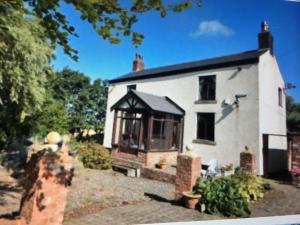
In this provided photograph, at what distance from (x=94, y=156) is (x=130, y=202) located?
0.64 metres

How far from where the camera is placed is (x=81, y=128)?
95.0 inches

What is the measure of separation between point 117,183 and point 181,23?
1.93 metres

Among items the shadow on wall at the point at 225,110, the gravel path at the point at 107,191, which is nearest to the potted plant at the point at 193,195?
the gravel path at the point at 107,191

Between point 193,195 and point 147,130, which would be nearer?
point 193,195

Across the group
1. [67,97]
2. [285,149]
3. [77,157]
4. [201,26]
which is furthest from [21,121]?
[285,149]

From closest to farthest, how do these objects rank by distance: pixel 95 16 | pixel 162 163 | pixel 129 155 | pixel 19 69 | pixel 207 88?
pixel 95 16
pixel 19 69
pixel 207 88
pixel 162 163
pixel 129 155

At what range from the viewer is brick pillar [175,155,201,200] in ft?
11.1

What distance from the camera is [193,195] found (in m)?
3.24

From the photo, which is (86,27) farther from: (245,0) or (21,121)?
(245,0)

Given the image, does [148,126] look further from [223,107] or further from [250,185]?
[250,185]

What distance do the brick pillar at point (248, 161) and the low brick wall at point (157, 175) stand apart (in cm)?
92

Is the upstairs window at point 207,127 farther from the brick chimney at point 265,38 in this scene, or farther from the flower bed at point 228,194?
the brick chimney at point 265,38

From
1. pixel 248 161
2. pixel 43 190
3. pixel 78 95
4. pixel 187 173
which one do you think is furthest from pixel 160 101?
pixel 43 190

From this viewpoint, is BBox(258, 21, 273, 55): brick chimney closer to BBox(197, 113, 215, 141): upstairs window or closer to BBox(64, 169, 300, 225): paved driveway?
BBox(197, 113, 215, 141): upstairs window
